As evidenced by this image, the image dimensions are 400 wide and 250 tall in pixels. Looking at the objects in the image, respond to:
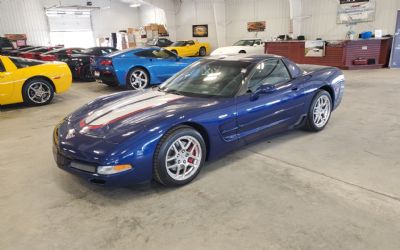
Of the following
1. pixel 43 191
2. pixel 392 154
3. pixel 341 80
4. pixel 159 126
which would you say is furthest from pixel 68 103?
pixel 392 154

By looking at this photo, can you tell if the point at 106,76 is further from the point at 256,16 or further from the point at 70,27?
the point at 70,27

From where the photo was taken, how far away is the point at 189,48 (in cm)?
1930

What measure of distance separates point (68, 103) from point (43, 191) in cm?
469

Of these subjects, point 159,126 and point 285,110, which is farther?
point 285,110

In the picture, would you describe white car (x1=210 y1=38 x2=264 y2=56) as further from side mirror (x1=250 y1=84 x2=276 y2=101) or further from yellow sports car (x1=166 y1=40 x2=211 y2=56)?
side mirror (x1=250 y1=84 x2=276 y2=101)

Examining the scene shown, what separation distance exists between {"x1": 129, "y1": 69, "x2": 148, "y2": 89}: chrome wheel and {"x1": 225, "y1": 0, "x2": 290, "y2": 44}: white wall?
12509 millimetres

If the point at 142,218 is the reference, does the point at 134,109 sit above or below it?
above

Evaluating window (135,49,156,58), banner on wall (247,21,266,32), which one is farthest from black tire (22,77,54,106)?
banner on wall (247,21,266,32)

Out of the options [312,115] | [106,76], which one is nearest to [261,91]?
[312,115]

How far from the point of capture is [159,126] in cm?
277

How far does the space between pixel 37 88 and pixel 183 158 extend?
212 inches

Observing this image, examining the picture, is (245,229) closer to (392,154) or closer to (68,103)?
(392,154)

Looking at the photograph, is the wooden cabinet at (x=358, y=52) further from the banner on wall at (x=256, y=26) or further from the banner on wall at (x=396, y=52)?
the banner on wall at (x=256, y=26)

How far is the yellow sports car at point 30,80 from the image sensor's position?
6461mm
